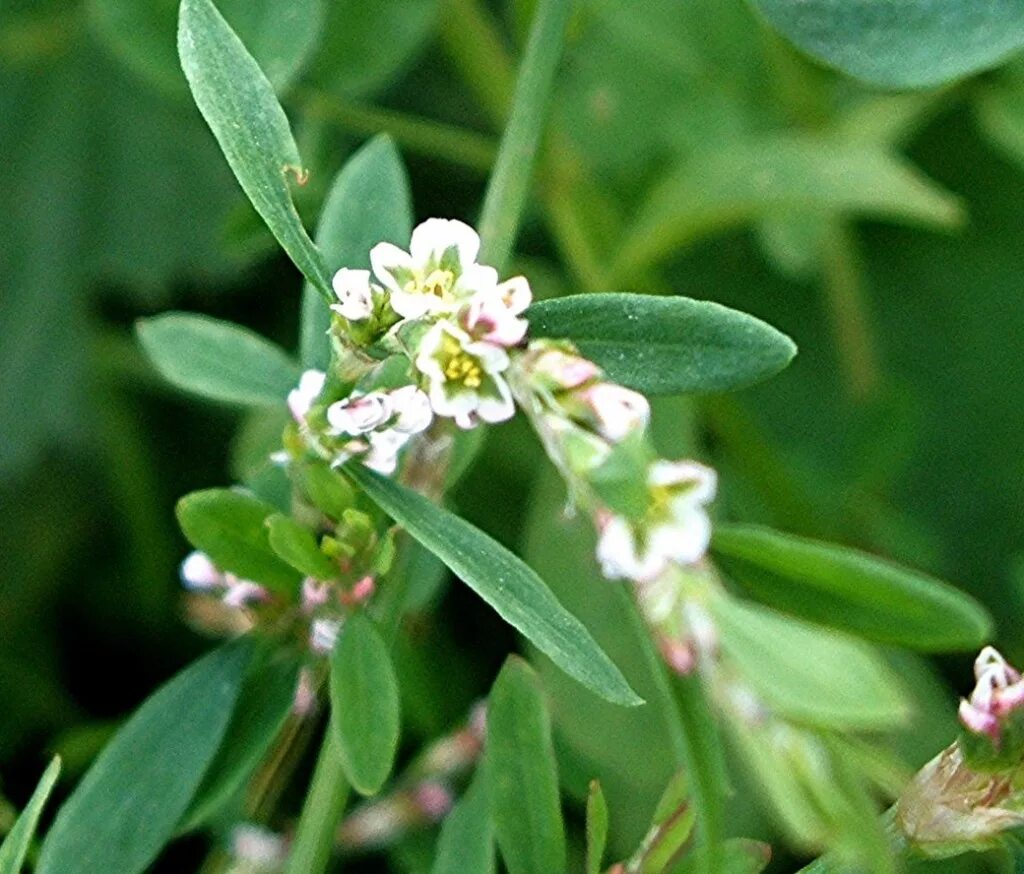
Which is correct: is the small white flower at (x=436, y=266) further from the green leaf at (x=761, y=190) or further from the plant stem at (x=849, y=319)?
the plant stem at (x=849, y=319)

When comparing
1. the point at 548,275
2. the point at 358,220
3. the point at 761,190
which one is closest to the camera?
A: the point at 358,220

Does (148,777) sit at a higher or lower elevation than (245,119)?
lower

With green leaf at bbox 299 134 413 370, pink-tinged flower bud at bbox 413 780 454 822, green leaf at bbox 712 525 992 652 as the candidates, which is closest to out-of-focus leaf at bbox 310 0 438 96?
green leaf at bbox 299 134 413 370

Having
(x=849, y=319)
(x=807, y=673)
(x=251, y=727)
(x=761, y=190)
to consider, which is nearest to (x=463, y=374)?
(x=807, y=673)

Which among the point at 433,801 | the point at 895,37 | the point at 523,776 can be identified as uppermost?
the point at 895,37

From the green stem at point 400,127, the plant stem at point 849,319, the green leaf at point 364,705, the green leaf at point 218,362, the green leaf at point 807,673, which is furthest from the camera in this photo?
the plant stem at point 849,319

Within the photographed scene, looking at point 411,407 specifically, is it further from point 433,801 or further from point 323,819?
point 433,801

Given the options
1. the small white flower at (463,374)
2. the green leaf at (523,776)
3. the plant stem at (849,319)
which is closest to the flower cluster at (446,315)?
the small white flower at (463,374)
